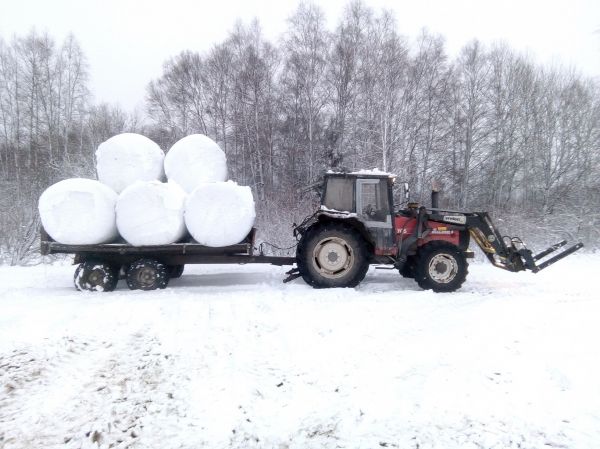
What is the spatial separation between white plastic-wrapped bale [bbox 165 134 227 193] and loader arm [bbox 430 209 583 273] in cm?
410

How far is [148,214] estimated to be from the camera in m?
6.64

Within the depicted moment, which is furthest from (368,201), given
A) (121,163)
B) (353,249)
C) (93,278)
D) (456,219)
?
(93,278)

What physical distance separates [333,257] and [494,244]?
286 centimetres

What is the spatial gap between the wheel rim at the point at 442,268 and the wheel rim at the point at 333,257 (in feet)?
4.51

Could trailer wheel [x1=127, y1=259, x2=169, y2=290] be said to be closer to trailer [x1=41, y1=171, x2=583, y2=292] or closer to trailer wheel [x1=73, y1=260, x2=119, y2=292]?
trailer [x1=41, y1=171, x2=583, y2=292]

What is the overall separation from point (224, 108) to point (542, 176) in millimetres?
17305

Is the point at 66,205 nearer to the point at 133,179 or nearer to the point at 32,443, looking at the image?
the point at 133,179

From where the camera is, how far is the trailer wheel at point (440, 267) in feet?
22.6

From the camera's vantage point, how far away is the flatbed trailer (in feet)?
22.1

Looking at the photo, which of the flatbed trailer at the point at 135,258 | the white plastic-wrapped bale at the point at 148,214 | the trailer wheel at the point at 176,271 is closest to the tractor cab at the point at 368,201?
the flatbed trailer at the point at 135,258

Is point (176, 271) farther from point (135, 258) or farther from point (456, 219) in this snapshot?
point (456, 219)

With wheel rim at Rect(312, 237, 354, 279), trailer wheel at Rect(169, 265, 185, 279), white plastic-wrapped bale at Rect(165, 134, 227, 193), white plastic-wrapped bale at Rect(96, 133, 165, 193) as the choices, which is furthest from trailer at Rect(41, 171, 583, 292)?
white plastic-wrapped bale at Rect(96, 133, 165, 193)

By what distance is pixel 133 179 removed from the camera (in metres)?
7.40

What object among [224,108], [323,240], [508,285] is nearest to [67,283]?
[323,240]
